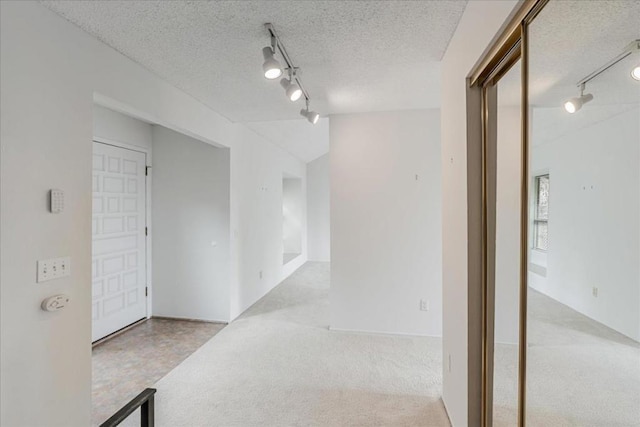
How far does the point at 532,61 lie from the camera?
115 centimetres

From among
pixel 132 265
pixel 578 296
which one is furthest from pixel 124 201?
pixel 578 296

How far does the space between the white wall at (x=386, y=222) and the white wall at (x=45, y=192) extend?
225cm

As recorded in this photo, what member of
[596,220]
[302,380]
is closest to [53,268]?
[302,380]

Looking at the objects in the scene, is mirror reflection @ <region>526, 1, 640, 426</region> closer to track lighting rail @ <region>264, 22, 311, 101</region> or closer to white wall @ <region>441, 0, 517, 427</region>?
white wall @ <region>441, 0, 517, 427</region>

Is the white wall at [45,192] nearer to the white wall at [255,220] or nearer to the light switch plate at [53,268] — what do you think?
the light switch plate at [53,268]

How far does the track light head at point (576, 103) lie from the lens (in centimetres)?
93

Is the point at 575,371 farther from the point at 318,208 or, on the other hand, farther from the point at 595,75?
the point at 318,208

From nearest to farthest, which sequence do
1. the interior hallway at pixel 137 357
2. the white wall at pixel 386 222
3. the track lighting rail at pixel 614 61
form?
the track lighting rail at pixel 614 61 < the interior hallway at pixel 137 357 < the white wall at pixel 386 222

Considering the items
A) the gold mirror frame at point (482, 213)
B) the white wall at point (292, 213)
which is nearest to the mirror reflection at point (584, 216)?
the gold mirror frame at point (482, 213)

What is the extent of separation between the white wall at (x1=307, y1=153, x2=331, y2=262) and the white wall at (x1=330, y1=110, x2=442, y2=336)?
4.87 metres

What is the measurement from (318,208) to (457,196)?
22.6 ft

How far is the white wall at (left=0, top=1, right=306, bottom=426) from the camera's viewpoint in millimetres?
1552

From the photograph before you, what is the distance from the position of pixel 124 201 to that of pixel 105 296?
104 cm

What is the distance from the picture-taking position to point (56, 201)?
5.79 ft
